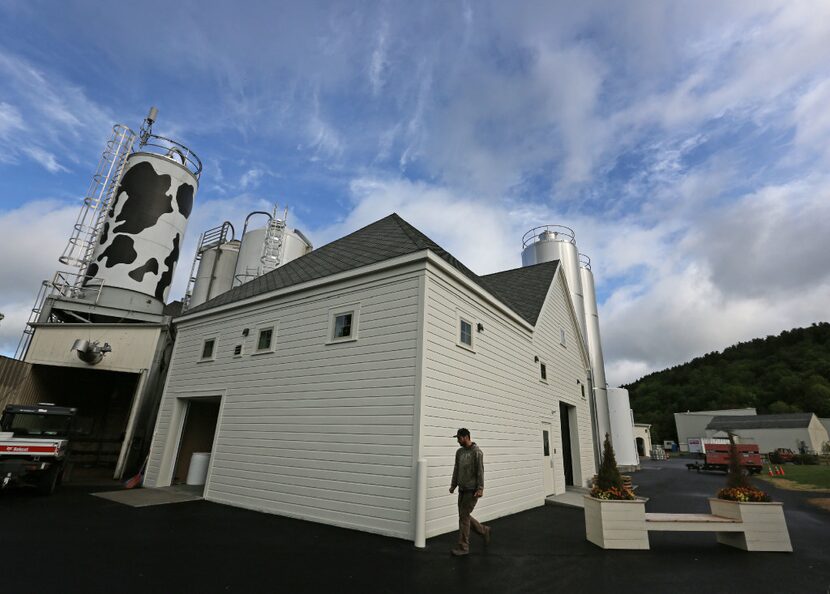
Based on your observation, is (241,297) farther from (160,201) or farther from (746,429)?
(746,429)

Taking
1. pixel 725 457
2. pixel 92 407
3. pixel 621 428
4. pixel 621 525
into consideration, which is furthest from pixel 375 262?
pixel 725 457

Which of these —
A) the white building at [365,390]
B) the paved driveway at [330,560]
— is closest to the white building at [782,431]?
the white building at [365,390]

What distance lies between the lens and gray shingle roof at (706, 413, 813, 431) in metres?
44.7

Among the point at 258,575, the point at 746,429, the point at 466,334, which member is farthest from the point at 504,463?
the point at 746,429

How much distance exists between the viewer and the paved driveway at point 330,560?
4.96m

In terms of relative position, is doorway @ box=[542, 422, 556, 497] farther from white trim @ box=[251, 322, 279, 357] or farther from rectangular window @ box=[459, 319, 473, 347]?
white trim @ box=[251, 322, 279, 357]

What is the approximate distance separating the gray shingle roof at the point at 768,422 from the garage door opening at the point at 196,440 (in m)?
52.1

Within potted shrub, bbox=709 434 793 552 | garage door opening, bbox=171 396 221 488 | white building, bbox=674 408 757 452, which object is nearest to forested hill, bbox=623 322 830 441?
white building, bbox=674 408 757 452

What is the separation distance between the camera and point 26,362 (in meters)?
14.3

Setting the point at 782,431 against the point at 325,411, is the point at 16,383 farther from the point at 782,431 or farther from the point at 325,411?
the point at 782,431

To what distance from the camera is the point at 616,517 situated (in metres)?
7.00

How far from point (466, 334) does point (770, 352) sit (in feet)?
392

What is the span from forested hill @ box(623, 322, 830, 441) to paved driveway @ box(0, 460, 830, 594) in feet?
264

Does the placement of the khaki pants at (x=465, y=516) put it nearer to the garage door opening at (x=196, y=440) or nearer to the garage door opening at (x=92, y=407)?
the garage door opening at (x=196, y=440)
